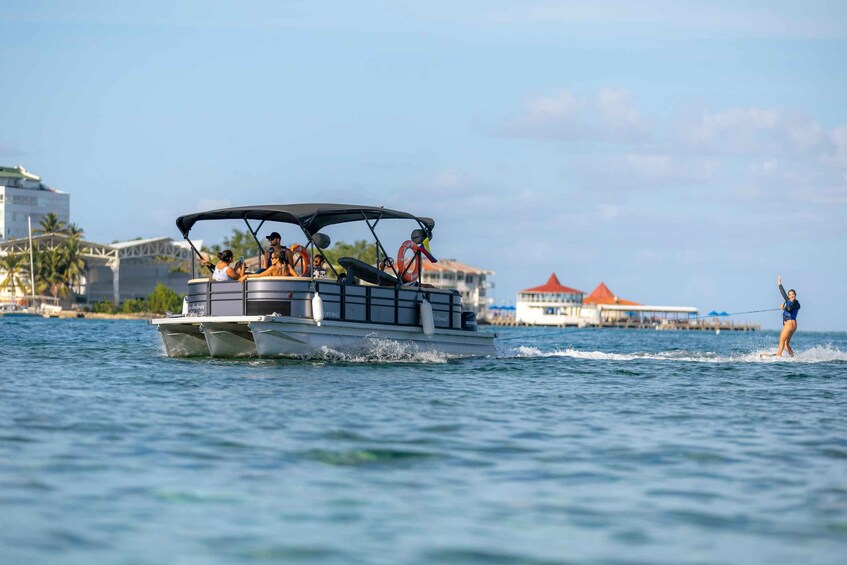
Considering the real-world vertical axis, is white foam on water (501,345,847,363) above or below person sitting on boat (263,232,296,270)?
below

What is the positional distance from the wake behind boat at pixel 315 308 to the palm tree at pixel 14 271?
92006mm

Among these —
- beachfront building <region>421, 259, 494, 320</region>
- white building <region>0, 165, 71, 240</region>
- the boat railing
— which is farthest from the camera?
beachfront building <region>421, 259, 494, 320</region>

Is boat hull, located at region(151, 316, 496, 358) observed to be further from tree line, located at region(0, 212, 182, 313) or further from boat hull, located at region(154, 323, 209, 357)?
tree line, located at region(0, 212, 182, 313)

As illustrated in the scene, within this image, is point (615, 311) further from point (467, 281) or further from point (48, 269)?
point (48, 269)

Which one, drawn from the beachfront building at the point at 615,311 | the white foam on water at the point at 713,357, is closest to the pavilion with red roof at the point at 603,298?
the beachfront building at the point at 615,311

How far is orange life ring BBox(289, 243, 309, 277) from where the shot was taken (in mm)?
22953

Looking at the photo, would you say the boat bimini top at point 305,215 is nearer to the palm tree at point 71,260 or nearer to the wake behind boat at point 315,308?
the wake behind boat at point 315,308

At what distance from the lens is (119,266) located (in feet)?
395

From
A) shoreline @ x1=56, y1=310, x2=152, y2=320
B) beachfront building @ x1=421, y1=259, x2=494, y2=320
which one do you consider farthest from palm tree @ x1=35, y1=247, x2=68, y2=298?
beachfront building @ x1=421, y1=259, x2=494, y2=320

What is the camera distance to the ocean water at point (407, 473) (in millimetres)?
7078

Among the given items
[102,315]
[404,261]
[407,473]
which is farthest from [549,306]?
[407,473]

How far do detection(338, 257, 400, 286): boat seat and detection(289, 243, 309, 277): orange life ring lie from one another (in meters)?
0.69

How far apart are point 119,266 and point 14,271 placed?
1158cm

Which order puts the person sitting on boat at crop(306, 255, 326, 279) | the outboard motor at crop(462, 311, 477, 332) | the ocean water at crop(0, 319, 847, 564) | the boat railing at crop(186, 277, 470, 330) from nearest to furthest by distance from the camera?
1. the ocean water at crop(0, 319, 847, 564)
2. the boat railing at crop(186, 277, 470, 330)
3. the person sitting on boat at crop(306, 255, 326, 279)
4. the outboard motor at crop(462, 311, 477, 332)
